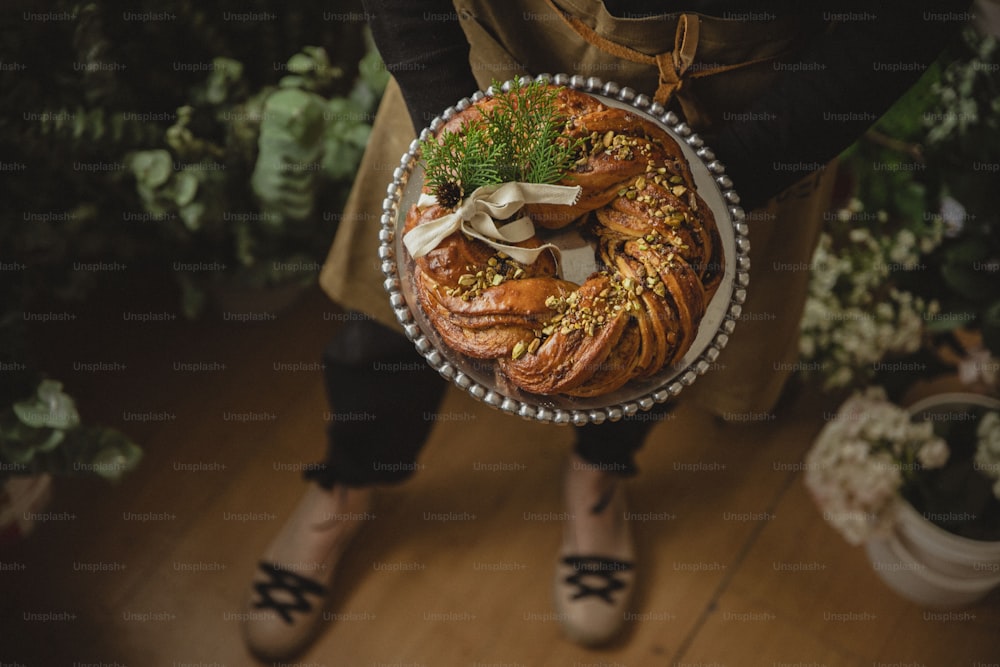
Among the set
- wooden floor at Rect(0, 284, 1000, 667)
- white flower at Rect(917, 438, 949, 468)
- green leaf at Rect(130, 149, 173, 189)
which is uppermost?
green leaf at Rect(130, 149, 173, 189)

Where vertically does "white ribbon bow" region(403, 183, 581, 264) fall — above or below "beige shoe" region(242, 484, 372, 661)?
above

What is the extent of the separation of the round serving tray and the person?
0.19 ft

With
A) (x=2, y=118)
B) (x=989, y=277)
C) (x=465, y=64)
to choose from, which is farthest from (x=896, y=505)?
(x=2, y=118)

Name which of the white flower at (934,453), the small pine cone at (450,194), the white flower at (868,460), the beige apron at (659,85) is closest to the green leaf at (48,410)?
the beige apron at (659,85)

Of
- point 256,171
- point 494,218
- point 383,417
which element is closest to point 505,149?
point 494,218

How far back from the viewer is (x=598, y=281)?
81 cm

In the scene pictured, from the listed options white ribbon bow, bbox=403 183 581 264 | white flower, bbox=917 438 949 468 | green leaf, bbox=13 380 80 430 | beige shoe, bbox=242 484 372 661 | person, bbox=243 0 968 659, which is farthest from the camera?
beige shoe, bbox=242 484 372 661

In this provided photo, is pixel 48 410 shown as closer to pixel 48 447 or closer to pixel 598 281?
pixel 48 447

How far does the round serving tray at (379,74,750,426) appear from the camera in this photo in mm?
805

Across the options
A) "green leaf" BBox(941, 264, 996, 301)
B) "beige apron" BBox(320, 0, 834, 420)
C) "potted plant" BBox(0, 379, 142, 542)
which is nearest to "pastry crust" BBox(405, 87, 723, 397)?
"beige apron" BBox(320, 0, 834, 420)

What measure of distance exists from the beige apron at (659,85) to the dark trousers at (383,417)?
0.28ft

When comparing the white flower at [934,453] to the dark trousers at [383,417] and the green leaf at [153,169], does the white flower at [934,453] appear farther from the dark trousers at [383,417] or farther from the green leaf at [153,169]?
the green leaf at [153,169]

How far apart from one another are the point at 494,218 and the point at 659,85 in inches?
12.1

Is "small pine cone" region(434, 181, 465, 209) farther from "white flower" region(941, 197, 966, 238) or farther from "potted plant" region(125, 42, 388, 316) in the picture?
"white flower" region(941, 197, 966, 238)
